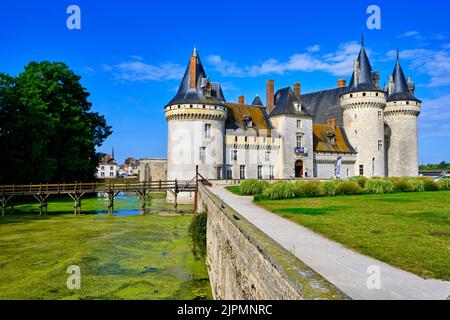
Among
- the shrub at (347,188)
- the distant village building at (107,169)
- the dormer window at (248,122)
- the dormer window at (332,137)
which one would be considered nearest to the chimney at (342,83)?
the dormer window at (332,137)

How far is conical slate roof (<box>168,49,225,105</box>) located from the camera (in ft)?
108

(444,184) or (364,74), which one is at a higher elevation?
(364,74)

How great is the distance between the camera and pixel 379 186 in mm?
22062

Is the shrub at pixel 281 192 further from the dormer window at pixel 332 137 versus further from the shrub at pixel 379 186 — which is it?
the dormer window at pixel 332 137

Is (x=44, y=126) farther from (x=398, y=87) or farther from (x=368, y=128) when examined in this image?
(x=398, y=87)

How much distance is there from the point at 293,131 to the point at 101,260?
89.4ft

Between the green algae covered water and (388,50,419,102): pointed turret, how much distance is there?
31907 millimetres

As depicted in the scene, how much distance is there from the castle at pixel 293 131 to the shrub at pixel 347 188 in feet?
46.4

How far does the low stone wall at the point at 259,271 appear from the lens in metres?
3.67

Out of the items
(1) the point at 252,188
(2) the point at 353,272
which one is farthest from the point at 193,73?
(2) the point at 353,272

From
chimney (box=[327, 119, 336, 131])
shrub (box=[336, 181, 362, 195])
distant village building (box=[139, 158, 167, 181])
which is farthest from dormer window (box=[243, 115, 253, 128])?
shrub (box=[336, 181, 362, 195])

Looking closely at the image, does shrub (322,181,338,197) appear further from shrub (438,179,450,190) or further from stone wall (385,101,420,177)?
stone wall (385,101,420,177)

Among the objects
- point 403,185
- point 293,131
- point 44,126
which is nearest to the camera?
point 403,185
